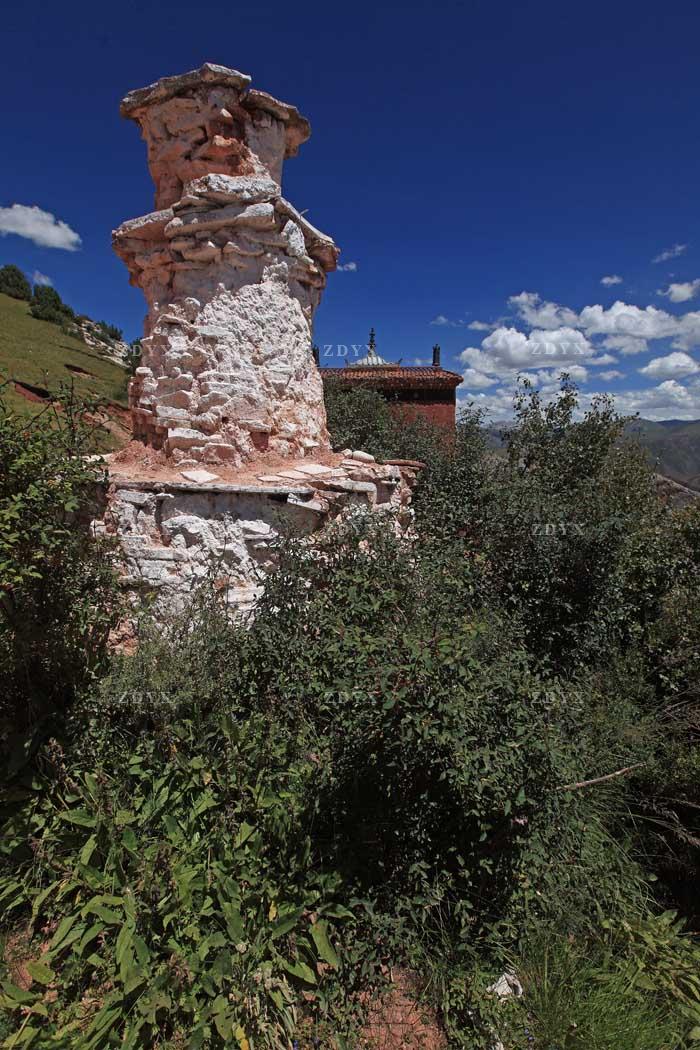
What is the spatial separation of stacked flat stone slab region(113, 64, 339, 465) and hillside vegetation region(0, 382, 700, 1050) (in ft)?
4.71

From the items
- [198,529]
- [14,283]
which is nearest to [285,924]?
[198,529]

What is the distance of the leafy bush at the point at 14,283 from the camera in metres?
35.8

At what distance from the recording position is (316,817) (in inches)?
115

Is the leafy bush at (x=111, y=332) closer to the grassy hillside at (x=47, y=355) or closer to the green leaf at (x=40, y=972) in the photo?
the grassy hillside at (x=47, y=355)

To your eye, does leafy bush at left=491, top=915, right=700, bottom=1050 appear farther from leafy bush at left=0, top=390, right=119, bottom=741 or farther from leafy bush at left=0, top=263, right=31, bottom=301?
leafy bush at left=0, top=263, right=31, bottom=301

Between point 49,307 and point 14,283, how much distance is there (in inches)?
228

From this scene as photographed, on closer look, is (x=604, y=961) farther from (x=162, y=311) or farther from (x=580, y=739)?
(x=162, y=311)

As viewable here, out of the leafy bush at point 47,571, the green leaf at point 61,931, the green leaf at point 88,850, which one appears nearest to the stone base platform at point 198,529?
the leafy bush at point 47,571

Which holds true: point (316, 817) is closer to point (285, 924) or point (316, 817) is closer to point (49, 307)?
point (285, 924)

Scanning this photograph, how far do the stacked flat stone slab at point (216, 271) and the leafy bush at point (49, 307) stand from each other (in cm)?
3441

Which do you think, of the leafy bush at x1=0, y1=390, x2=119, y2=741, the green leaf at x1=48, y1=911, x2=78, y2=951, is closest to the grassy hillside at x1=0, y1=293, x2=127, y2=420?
the leafy bush at x1=0, y1=390, x2=119, y2=741

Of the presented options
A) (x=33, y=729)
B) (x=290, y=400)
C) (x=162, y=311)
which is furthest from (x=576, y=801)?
(x=162, y=311)

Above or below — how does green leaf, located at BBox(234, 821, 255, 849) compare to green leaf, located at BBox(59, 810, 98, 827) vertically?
below

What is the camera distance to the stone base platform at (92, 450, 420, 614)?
3982 millimetres
